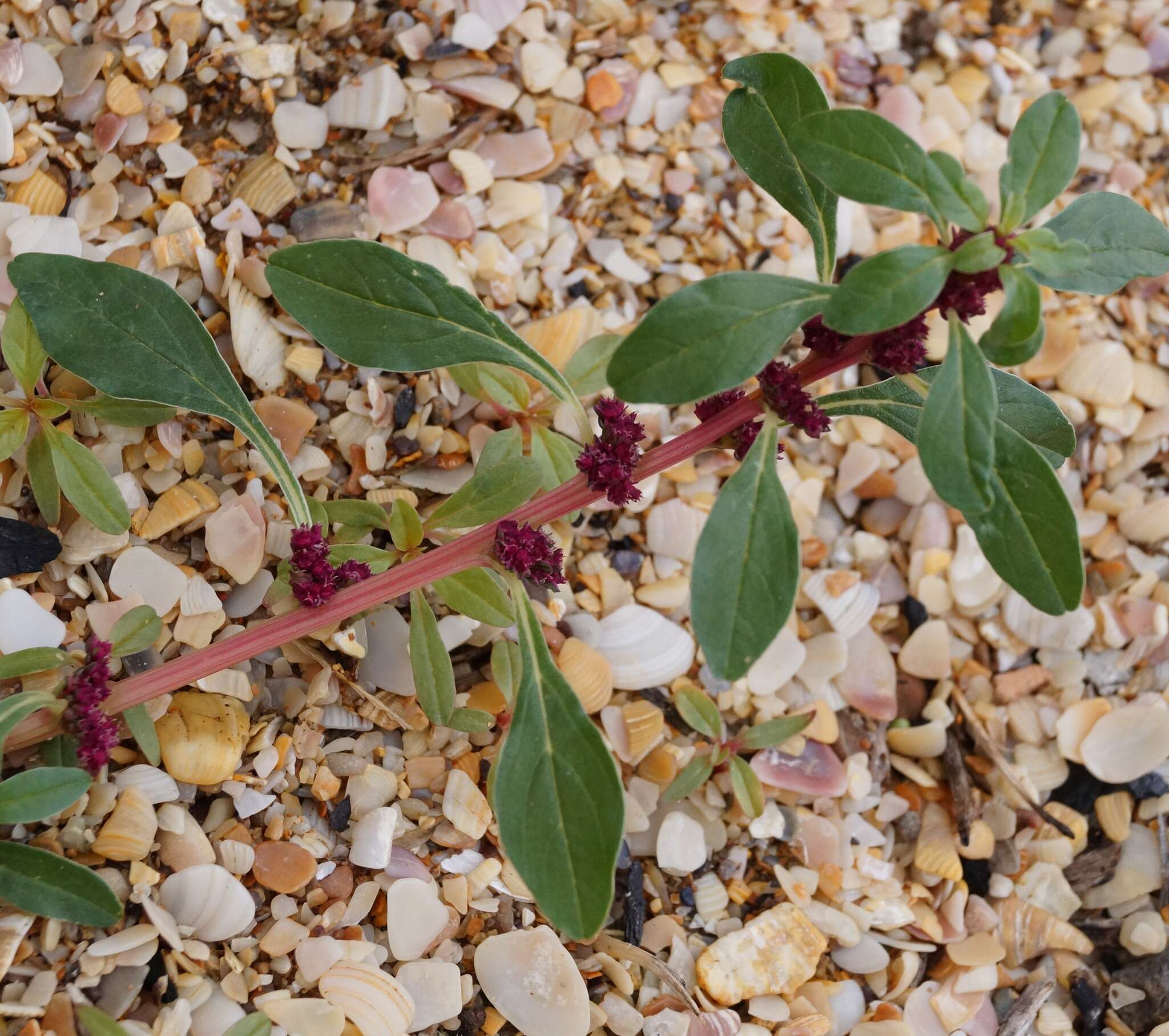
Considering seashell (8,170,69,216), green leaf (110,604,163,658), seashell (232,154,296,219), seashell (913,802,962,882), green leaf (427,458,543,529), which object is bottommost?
seashell (913,802,962,882)

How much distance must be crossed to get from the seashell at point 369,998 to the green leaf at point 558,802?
242 millimetres

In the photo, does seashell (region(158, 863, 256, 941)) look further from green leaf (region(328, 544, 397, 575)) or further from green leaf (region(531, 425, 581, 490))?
green leaf (region(531, 425, 581, 490))

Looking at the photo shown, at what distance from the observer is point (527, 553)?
1.02m

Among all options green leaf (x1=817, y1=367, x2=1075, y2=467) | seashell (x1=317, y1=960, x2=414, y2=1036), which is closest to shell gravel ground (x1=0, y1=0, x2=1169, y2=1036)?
seashell (x1=317, y1=960, x2=414, y2=1036)

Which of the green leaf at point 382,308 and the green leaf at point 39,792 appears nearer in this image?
the green leaf at point 39,792

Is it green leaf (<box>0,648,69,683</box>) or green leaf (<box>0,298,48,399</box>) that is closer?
green leaf (<box>0,648,69,683</box>)

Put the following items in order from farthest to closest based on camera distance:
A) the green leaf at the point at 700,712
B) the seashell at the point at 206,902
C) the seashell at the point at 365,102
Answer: the seashell at the point at 365,102
the green leaf at the point at 700,712
the seashell at the point at 206,902

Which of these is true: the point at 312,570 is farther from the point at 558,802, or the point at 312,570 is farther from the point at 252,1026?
the point at 252,1026

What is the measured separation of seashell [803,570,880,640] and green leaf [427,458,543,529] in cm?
52

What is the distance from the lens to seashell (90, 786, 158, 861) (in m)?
1.04

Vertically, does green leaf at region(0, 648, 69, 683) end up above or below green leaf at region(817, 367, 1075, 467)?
below

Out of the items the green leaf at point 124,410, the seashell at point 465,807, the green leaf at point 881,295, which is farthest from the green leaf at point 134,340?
the green leaf at point 881,295

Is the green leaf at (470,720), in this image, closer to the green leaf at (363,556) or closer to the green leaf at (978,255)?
the green leaf at (363,556)

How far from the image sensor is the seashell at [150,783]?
108 cm
